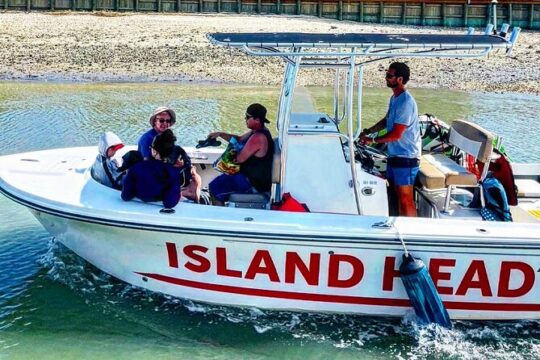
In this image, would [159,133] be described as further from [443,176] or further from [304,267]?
[443,176]

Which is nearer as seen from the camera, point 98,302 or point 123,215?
point 123,215

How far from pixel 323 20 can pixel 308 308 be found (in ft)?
95.4

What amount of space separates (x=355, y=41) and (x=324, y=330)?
230 cm

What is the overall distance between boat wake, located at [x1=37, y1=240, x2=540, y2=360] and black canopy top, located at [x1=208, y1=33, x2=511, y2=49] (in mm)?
2130

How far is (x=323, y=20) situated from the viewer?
3319cm

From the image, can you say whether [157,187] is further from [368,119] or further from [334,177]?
[368,119]

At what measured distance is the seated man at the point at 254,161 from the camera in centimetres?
573

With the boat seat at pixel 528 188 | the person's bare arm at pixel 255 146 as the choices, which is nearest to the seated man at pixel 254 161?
the person's bare arm at pixel 255 146

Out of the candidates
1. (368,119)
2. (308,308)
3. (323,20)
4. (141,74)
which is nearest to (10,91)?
(141,74)

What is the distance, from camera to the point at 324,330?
555 centimetres

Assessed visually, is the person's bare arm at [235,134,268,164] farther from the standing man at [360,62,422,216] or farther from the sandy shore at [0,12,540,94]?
the sandy shore at [0,12,540,94]

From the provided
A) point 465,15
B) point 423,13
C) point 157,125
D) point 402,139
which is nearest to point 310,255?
point 402,139

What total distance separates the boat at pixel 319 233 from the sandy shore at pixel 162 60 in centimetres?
1418

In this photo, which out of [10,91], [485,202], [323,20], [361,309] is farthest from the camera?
[323,20]
